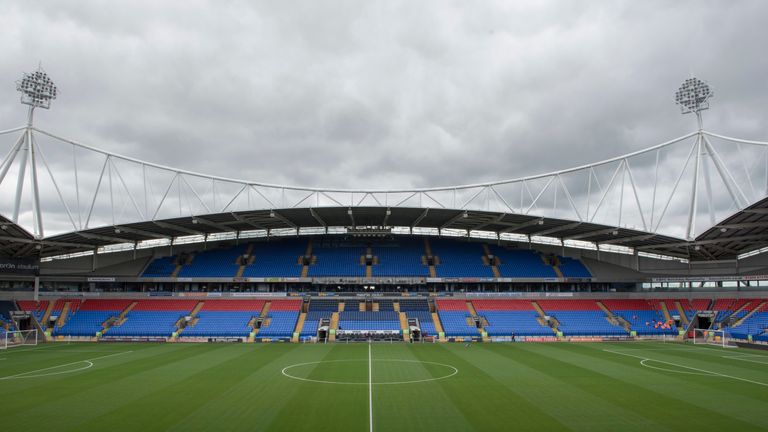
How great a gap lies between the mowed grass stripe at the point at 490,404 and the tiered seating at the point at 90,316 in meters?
42.6

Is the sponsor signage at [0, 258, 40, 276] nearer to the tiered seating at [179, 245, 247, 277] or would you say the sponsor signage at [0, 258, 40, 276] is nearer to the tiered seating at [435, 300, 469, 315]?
the tiered seating at [179, 245, 247, 277]

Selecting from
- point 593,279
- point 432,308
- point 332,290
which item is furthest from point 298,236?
point 593,279

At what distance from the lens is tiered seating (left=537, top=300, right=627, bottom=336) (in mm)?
51500

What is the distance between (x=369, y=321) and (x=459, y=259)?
16664 millimetres

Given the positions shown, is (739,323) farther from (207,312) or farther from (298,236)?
(207,312)

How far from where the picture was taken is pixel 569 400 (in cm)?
2062

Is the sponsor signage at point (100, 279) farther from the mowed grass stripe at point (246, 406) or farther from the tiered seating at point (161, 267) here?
the mowed grass stripe at point (246, 406)

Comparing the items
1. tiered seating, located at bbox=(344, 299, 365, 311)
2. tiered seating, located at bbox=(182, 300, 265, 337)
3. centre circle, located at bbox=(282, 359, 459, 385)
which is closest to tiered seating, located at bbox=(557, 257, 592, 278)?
tiered seating, located at bbox=(344, 299, 365, 311)

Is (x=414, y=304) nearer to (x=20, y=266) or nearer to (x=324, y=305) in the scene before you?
(x=324, y=305)

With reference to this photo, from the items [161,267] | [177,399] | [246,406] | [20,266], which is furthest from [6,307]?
[246,406]

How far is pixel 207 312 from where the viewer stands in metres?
55.6

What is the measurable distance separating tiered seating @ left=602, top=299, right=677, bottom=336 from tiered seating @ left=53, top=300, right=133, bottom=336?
58056 millimetres

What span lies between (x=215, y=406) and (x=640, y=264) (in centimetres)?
5759

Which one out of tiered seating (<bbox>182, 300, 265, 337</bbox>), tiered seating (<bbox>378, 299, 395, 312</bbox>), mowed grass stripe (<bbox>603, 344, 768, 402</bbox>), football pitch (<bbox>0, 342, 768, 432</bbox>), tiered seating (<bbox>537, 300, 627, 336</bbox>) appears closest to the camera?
football pitch (<bbox>0, 342, 768, 432</bbox>)
